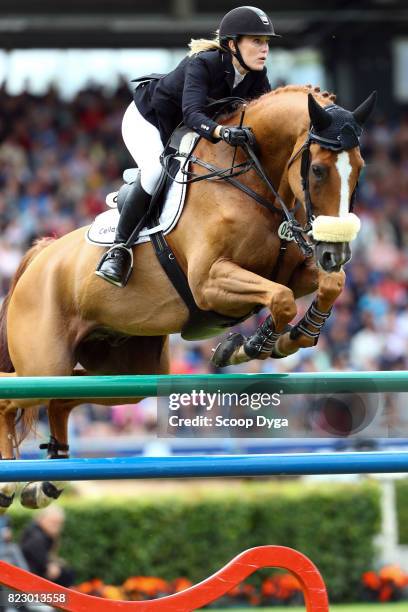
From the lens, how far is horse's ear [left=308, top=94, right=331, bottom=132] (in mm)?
4715

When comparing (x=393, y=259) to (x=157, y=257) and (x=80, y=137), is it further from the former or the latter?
(x=157, y=257)

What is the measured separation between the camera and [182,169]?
17.7 ft

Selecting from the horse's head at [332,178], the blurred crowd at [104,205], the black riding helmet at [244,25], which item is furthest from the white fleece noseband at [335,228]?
the blurred crowd at [104,205]

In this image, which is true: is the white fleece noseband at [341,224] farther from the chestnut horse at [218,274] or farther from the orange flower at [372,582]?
the orange flower at [372,582]

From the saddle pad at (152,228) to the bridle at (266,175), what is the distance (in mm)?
64

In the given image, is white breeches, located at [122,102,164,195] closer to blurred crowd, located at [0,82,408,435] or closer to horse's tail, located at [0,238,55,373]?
horse's tail, located at [0,238,55,373]

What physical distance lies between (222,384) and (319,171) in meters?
1.06

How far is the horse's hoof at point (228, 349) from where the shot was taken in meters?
5.16

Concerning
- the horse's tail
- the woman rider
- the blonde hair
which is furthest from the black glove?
the horse's tail

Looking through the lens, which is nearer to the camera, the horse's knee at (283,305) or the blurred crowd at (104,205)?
the horse's knee at (283,305)

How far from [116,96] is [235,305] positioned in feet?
38.7

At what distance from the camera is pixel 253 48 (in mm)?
5195

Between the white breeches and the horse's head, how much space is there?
3.05ft

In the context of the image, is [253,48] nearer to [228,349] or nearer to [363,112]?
[363,112]
